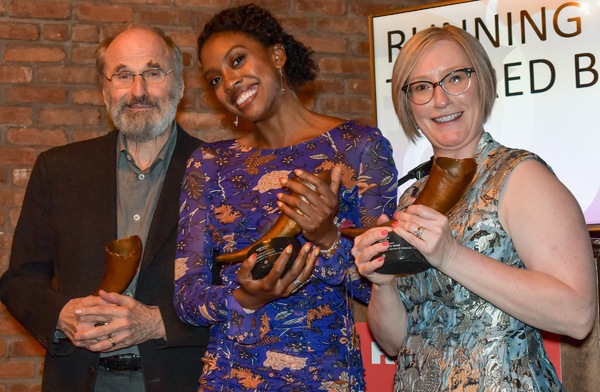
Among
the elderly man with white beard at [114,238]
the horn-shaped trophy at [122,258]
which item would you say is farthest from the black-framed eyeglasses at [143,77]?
the horn-shaped trophy at [122,258]

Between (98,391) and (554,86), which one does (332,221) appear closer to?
(98,391)

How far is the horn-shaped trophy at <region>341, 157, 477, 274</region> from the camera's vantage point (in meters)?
1.79

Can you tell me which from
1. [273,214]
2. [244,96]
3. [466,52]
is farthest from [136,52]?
[466,52]

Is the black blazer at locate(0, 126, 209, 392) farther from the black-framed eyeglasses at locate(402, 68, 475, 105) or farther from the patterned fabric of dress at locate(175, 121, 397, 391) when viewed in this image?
the black-framed eyeglasses at locate(402, 68, 475, 105)

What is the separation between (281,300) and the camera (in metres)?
2.15

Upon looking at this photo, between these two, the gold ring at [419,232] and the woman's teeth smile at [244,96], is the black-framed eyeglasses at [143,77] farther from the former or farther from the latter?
the gold ring at [419,232]

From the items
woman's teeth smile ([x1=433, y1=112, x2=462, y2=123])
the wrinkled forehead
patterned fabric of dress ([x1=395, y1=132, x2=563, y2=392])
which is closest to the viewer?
patterned fabric of dress ([x1=395, y1=132, x2=563, y2=392])

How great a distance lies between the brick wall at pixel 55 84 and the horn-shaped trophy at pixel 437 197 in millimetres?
2425

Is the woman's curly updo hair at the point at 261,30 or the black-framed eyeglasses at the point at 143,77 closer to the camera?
the woman's curly updo hair at the point at 261,30

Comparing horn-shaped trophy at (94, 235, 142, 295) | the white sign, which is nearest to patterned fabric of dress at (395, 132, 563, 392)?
horn-shaped trophy at (94, 235, 142, 295)

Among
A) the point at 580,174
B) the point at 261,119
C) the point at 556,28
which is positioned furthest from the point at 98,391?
the point at 556,28

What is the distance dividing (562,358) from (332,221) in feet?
3.31

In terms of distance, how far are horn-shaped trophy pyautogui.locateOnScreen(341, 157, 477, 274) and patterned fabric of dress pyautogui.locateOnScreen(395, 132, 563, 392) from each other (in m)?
0.10

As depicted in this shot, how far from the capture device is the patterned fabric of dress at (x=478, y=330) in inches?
72.9
